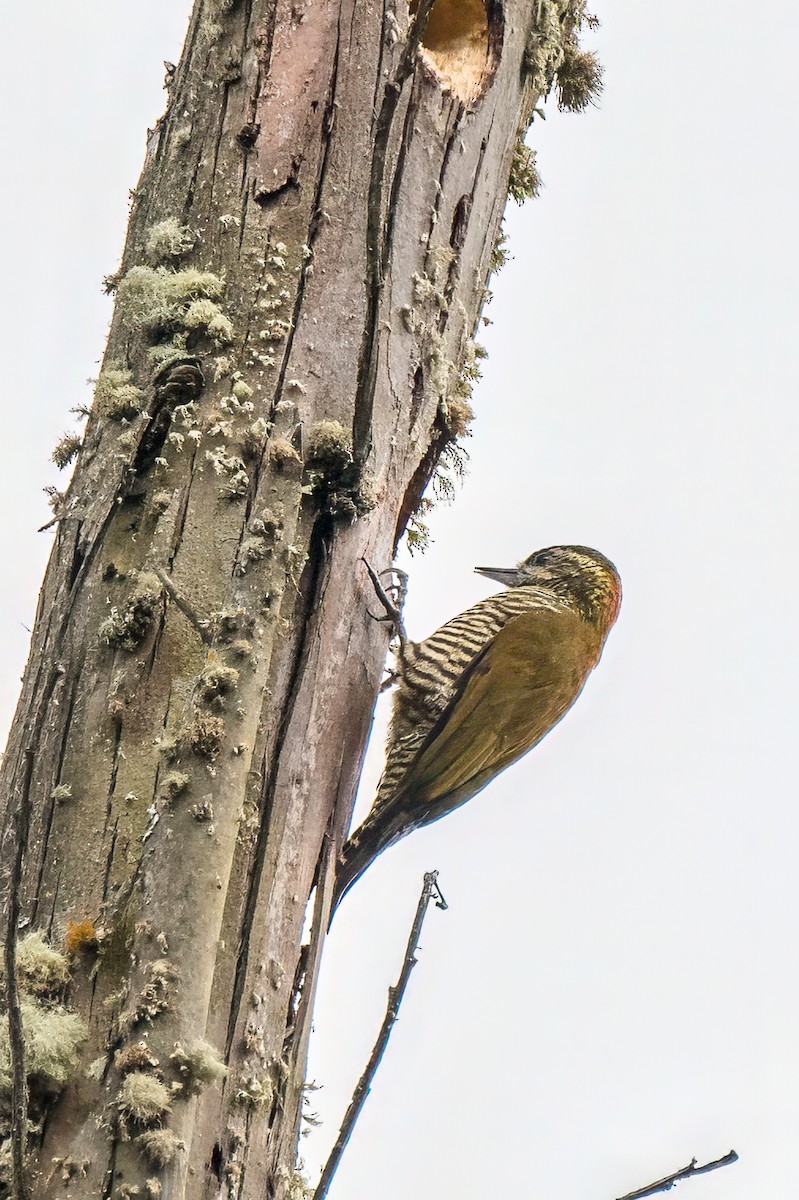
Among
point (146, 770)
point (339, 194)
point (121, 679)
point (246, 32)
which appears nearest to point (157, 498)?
point (121, 679)

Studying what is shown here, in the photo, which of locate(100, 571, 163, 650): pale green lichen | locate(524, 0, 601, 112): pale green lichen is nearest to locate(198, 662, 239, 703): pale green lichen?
locate(100, 571, 163, 650): pale green lichen

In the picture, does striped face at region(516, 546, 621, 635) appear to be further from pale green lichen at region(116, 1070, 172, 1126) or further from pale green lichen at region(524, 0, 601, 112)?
pale green lichen at region(116, 1070, 172, 1126)

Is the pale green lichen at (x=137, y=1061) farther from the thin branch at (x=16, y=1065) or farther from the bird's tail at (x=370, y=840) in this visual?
the bird's tail at (x=370, y=840)

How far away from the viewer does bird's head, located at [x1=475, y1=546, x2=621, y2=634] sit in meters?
5.02

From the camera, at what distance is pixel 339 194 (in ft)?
8.97

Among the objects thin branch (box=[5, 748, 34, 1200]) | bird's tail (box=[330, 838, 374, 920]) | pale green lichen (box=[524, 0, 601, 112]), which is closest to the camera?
thin branch (box=[5, 748, 34, 1200])

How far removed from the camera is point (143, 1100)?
1.78 meters

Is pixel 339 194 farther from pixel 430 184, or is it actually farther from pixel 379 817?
pixel 379 817

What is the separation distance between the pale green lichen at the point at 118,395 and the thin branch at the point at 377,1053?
3.61 feet

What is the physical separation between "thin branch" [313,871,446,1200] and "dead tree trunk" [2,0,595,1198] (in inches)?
8.3

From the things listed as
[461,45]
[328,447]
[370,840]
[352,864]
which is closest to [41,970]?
[328,447]

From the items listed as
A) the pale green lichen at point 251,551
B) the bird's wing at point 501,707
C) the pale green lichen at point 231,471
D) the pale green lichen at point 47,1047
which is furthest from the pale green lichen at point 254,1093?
the bird's wing at point 501,707

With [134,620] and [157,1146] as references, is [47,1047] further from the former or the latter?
[134,620]

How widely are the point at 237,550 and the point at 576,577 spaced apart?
2929 mm
